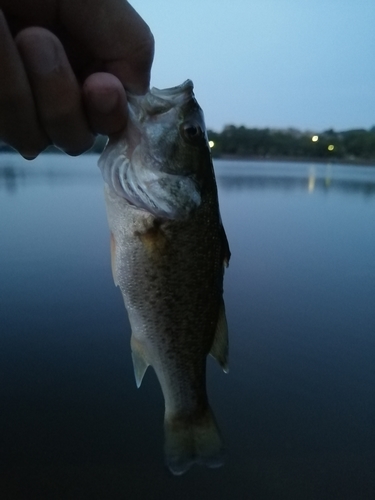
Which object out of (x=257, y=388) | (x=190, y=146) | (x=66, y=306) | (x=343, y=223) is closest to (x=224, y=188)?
(x=343, y=223)

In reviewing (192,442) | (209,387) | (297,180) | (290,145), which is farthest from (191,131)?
(290,145)

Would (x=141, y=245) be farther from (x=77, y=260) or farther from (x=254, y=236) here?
(x=254, y=236)

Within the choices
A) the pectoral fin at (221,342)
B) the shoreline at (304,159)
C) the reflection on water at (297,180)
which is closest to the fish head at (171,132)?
the pectoral fin at (221,342)

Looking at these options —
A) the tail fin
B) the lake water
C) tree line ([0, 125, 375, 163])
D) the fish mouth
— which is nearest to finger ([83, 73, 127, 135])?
the fish mouth

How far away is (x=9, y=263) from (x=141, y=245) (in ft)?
22.4

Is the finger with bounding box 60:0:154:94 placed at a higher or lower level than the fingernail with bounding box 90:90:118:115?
higher

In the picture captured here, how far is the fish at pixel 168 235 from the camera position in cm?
148

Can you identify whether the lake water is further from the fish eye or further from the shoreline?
the shoreline

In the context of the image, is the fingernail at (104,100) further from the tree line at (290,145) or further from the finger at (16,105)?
the tree line at (290,145)

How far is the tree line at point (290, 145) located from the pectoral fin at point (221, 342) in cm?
4061

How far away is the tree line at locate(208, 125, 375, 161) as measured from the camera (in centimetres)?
4341

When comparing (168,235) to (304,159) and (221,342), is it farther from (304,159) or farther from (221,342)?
(304,159)

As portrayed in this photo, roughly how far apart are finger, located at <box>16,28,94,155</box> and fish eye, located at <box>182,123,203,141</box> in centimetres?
34

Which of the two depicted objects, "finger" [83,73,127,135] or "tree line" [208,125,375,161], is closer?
"finger" [83,73,127,135]
